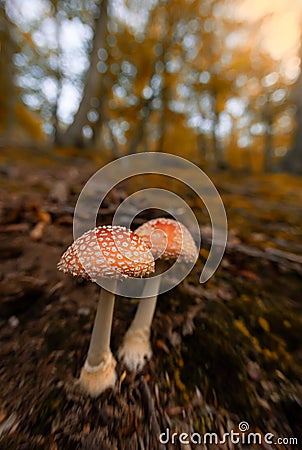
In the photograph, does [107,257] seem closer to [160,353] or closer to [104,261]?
[104,261]

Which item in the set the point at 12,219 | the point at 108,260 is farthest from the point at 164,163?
the point at 108,260

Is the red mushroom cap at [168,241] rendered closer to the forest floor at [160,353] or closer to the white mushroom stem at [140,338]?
the white mushroom stem at [140,338]

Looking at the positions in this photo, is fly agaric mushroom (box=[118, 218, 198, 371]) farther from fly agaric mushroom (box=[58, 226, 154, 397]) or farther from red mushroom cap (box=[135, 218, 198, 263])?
fly agaric mushroom (box=[58, 226, 154, 397])

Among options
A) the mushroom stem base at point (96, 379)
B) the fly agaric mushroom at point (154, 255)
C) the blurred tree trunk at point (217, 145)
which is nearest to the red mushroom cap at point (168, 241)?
the fly agaric mushroom at point (154, 255)

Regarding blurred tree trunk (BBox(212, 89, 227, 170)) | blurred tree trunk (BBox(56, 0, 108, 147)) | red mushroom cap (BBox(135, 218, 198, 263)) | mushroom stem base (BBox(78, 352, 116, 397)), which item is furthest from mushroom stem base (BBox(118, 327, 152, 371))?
blurred tree trunk (BBox(212, 89, 227, 170))

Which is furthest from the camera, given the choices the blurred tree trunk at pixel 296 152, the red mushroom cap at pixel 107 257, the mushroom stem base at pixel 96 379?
the blurred tree trunk at pixel 296 152

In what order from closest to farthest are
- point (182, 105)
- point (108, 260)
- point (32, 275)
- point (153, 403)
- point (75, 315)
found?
point (108, 260), point (153, 403), point (75, 315), point (32, 275), point (182, 105)

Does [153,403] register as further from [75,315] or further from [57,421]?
[75,315]
